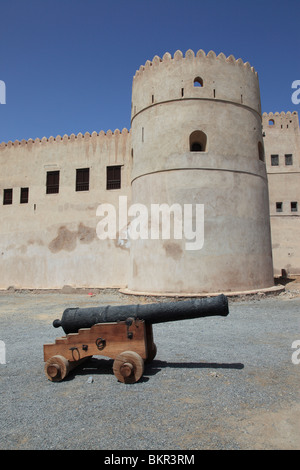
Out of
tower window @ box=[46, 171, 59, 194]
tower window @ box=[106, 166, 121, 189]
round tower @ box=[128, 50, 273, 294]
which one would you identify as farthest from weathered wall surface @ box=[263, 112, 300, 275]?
tower window @ box=[46, 171, 59, 194]

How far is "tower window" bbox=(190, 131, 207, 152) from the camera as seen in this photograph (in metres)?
11.9

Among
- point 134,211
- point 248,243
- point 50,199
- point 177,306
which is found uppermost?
point 50,199

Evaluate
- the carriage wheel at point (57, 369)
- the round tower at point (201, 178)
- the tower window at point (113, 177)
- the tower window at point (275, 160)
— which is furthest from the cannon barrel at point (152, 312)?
the tower window at point (275, 160)

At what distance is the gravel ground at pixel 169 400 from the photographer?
2.75 m

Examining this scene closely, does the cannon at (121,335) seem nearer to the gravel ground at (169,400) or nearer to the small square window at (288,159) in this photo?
the gravel ground at (169,400)

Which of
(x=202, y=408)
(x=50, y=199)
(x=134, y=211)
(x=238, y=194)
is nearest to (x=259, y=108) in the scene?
(x=238, y=194)

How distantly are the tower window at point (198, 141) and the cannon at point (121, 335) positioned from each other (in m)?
8.88

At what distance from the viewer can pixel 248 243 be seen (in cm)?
1148

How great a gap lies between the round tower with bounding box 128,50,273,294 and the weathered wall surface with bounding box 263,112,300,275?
427 inches

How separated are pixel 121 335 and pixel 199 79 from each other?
34.3ft

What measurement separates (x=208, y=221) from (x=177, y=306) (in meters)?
7.27

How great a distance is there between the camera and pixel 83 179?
15.9 meters

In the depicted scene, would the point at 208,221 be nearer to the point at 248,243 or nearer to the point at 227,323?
the point at 248,243

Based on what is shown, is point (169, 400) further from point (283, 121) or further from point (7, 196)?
point (283, 121)
